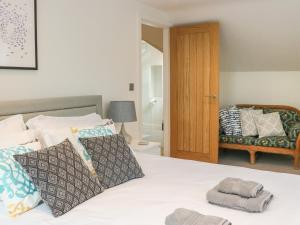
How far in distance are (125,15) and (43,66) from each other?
4.49ft

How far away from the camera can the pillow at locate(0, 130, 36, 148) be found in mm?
1981

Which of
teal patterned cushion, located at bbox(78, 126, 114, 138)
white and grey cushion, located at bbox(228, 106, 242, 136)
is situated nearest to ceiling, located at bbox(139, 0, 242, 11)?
white and grey cushion, located at bbox(228, 106, 242, 136)

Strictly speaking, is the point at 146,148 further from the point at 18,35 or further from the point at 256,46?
the point at 256,46

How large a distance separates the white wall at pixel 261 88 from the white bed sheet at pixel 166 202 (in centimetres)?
324

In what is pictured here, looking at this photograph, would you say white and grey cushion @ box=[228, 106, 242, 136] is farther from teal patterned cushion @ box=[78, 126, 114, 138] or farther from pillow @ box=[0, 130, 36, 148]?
pillow @ box=[0, 130, 36, 148]

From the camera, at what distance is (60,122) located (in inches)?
102

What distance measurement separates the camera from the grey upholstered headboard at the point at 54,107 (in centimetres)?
236

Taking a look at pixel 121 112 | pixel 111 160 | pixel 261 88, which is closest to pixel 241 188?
pixel 111 160

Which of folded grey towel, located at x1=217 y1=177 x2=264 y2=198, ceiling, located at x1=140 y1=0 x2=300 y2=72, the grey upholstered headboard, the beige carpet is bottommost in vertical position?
the beige carpet

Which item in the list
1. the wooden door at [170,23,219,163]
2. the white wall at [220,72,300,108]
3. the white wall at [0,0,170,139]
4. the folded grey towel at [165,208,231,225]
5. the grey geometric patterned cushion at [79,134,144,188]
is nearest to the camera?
the folded grey towel at [165,208,231,225]

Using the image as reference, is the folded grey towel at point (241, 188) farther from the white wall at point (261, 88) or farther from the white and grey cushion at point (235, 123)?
the white wall at point (261, 88)

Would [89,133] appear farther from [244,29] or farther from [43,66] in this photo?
[244,29]

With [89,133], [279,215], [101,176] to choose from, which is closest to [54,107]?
[89,133]

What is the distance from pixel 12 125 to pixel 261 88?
432 centimetres
